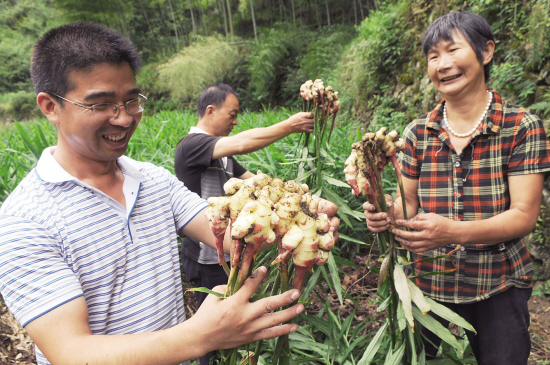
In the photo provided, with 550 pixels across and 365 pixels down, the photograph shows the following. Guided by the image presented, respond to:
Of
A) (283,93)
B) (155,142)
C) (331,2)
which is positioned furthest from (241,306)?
(331,2)

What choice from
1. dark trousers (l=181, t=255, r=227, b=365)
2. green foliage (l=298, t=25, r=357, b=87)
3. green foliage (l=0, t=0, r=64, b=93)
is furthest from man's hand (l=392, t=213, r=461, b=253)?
green foliage (l=0, t=0, r=64, b=93)

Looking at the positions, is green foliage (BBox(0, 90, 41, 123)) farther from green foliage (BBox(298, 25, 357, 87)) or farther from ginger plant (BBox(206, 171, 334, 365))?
ginger plant (BBox(206, 171, 334, 365))

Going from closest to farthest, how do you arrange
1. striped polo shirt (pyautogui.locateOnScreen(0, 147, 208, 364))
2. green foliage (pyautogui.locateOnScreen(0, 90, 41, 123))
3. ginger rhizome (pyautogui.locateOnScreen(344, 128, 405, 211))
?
1. striped polo shirt (pyautogui.locateOnScreen(0, 147, 208, 364))
2. ginger rhizome (pyautogui.locateOnScreen(344, 128, 405, 211))
3. green foliage (pyautogui.locateOnScreen(0, 90, 41, 123))

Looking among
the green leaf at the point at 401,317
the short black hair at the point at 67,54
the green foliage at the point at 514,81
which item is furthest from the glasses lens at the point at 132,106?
the green foliage at the point at 514,81

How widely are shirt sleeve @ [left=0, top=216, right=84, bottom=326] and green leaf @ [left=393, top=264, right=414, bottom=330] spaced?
2.53 feet

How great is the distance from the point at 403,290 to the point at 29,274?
875 millimetres

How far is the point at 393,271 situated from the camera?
3.09ft

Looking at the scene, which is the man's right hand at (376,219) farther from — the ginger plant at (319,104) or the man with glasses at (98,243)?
the ginger plant at (319,104)

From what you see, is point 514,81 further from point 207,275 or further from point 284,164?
point 207,275

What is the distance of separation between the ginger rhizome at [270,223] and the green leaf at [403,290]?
0.35 meters

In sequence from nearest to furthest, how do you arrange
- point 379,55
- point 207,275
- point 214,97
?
1. point 207,275
2. point 214,97
3. point 379,55

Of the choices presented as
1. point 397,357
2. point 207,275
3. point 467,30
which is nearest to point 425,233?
point 397,357

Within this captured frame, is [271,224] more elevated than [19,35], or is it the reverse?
[19,35]

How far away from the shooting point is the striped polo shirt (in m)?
0.70
